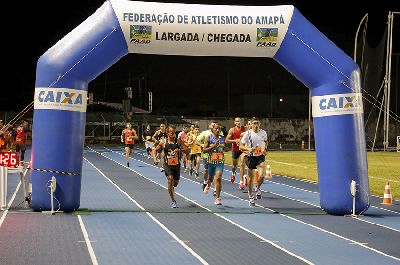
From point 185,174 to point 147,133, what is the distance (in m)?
6.01

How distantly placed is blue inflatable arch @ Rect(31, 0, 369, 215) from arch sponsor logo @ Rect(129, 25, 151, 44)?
0.07 ft

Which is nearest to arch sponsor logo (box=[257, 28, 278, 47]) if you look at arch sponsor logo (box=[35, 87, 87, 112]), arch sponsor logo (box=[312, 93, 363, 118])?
arch sponsor logo (box=[312, 93, 363, 118])

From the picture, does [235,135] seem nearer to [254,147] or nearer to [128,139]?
[254,147]

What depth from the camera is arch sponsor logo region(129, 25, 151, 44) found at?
14.9m

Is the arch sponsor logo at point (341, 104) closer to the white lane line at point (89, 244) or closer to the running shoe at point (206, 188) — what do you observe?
the running shoe at point (206, 188)

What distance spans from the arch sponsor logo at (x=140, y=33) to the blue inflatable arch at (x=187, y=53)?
0.8 inches

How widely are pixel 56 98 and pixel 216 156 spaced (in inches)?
164

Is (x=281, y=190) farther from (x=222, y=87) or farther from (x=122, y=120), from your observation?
(x=222, y=87)

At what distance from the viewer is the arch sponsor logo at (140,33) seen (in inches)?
587

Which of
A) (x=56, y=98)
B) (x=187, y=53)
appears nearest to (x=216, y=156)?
(x=187, y=53)

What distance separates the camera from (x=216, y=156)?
671 inches

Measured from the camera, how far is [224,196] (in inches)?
752

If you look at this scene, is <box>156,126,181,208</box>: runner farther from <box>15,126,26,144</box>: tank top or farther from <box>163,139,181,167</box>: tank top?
<box>15,126,26,144</box>: tank top

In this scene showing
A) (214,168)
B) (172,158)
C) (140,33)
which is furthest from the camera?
(214,168)
